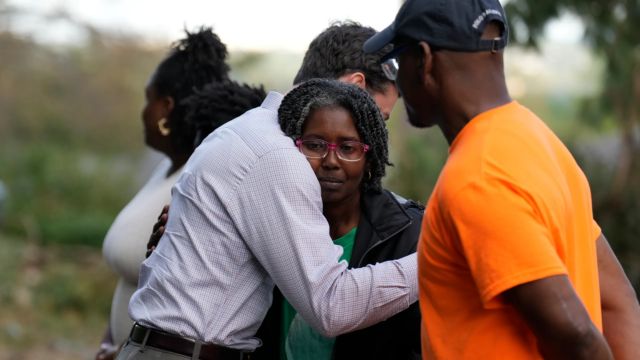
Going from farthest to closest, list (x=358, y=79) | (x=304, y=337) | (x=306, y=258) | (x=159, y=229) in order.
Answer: (x=358, y=79)
(x=159, y=229)
(x=304, y=337)
(x=306, y=258)

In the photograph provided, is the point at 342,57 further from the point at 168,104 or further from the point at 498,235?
the point at 498,235

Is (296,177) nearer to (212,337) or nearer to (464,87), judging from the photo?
(212,337)

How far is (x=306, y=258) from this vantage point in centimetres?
286

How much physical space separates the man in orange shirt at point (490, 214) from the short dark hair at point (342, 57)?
1.10 meters

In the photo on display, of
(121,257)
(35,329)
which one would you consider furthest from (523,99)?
(121,257)

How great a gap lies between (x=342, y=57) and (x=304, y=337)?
3.36 feet

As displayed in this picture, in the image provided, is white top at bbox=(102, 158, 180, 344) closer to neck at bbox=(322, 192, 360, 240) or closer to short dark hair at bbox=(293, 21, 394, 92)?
short dark hair at bbox=(293, 21, 394, 92)

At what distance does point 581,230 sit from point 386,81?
142 centimetres

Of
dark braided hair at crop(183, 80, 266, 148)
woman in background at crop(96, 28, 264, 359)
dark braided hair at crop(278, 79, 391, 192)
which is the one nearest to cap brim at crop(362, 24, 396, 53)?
dark braided hair at crop(278, 79, 391, 192)

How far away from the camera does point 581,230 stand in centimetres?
234

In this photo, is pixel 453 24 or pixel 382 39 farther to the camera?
pixel 382 39

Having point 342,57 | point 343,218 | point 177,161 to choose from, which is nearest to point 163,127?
point 177,161

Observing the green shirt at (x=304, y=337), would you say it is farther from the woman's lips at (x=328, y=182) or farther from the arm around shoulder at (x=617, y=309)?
the arm around shoulder at (x=617, y=309)

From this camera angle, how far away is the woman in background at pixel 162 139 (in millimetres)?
4188
